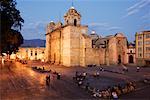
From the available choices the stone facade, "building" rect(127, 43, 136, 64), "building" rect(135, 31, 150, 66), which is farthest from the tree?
the stone facade

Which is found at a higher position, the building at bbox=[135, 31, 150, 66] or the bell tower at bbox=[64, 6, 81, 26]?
the bell tower at bbox=[64, 6, 81, 26]

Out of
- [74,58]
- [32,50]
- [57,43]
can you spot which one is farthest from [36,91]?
[32,50]

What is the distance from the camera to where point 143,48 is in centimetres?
6506

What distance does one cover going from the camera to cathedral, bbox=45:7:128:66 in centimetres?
6234

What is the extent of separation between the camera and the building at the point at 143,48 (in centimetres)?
6357

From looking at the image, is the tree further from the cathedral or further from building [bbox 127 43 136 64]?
building [bbox 127 43 136 64]

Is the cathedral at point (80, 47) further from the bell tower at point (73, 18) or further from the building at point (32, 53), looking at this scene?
the building at point (32, 53)

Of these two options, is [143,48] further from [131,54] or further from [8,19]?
[8,19]

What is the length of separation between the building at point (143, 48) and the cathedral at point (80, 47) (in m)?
6.11

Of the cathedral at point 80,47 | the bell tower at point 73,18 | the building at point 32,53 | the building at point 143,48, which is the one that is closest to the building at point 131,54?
the cathedral at point 80,47

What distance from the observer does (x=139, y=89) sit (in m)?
27.0

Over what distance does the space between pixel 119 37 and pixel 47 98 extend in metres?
54.0

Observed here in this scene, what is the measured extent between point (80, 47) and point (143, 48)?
16.7 m

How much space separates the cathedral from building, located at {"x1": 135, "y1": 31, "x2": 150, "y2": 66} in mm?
6109
